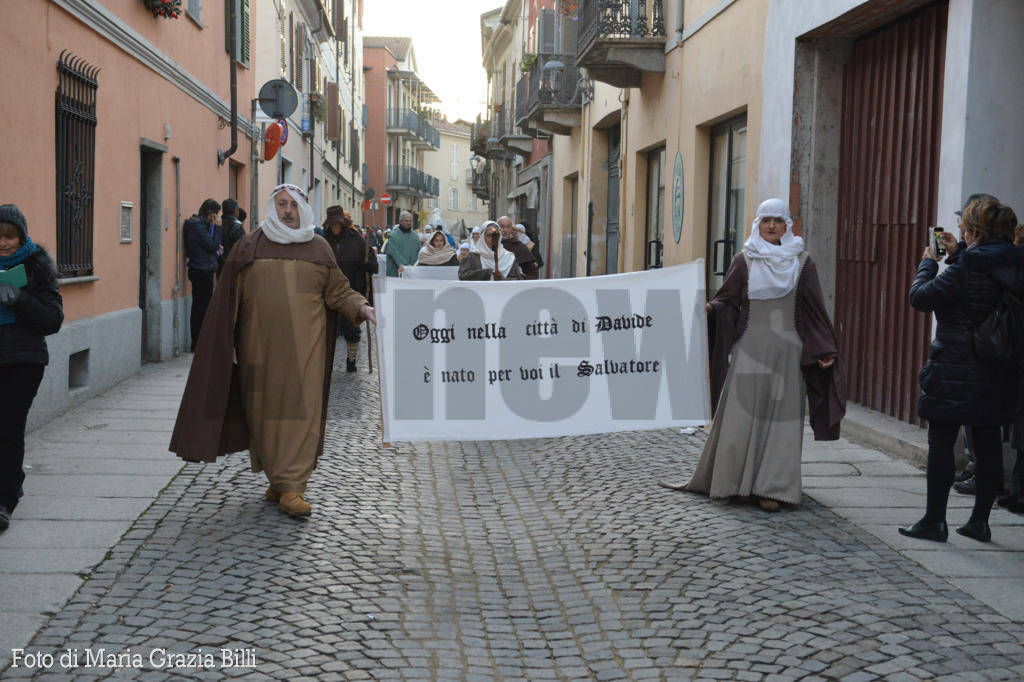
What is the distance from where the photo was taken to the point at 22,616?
4582mm

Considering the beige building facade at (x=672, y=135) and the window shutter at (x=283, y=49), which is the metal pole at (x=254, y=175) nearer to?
the window shutter at (x=283, y=49)

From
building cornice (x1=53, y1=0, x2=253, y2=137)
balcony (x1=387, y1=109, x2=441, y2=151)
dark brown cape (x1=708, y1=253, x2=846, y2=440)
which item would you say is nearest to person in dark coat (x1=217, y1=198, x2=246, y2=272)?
building cornice (x1=53, y1=0, x2=253, y2=137)

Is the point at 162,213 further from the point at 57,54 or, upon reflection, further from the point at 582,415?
the point at 582,415

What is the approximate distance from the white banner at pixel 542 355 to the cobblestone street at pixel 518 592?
21.9 inches

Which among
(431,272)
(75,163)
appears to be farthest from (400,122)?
(75,163)

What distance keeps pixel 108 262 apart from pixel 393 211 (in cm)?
6227

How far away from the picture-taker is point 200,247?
46.9 ft

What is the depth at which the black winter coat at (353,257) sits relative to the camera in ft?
43.6

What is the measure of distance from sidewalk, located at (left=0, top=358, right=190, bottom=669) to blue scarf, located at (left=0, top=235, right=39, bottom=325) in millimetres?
1069

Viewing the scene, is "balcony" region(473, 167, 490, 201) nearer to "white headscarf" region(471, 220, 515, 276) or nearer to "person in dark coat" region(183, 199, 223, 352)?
"person in dark coat" region(183, 199, 223, 352)

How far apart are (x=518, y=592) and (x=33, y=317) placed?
2.84 metres

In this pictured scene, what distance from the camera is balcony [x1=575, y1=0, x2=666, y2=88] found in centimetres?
1656

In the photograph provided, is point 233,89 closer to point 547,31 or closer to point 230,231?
point 230,231

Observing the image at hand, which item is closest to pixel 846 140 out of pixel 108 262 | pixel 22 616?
pixel 108 262
